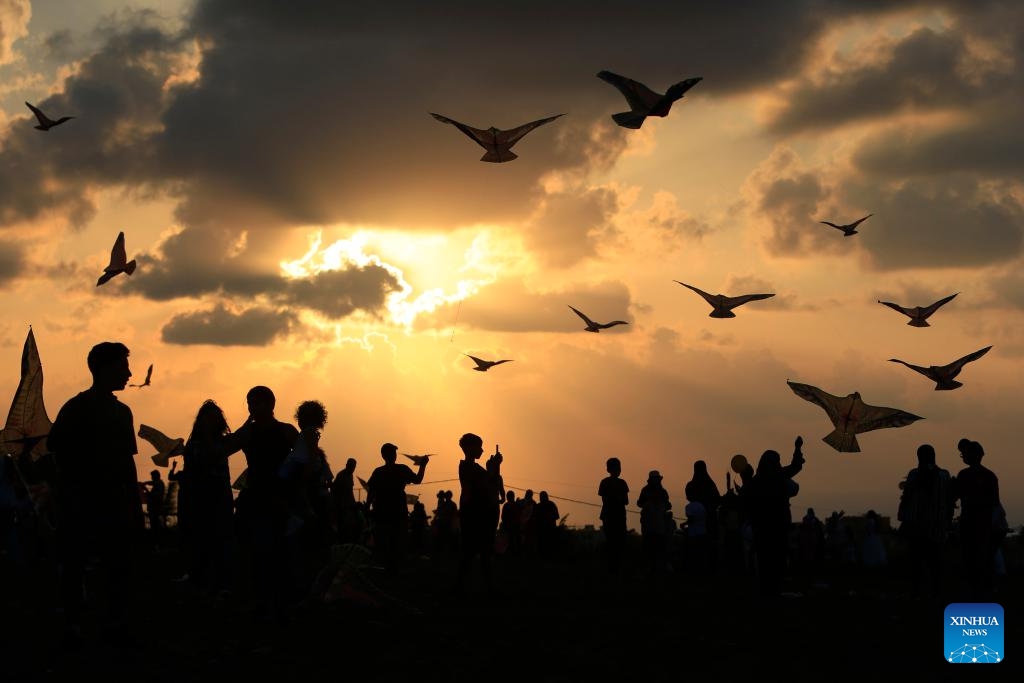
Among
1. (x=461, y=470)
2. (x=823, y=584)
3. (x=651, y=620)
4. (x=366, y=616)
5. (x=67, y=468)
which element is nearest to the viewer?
(x=67, y=468)

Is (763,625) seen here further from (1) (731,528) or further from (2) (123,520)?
(1) (731,528)

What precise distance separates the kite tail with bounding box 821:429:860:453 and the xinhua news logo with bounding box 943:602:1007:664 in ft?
25.5

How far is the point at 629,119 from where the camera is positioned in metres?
17.6

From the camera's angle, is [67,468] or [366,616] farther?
[366,616]

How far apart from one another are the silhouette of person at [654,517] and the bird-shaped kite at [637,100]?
760 cm

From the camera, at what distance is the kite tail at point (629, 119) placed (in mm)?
17500

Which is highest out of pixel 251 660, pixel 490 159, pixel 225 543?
pixel 490 159

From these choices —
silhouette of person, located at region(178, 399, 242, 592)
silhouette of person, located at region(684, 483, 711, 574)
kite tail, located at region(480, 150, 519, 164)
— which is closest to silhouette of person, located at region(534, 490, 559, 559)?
silhouette of person, located at region(684, 483, 711, 574)

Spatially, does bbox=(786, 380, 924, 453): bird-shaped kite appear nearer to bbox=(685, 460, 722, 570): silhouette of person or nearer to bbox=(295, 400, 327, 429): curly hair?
bbox=(685, 460, 722, 570): silhouette of person

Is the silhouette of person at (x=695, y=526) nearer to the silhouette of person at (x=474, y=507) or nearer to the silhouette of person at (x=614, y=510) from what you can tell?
the silhouette of person at (x=614, y=510)

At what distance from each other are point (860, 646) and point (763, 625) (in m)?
1.67

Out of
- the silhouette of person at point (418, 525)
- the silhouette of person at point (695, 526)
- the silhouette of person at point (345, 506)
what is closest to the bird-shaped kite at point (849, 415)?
the silhouette of person at point (695, 526)

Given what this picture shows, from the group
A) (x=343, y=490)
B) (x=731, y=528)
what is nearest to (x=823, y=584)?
(x=731, y=528)

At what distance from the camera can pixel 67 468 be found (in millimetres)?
9078
